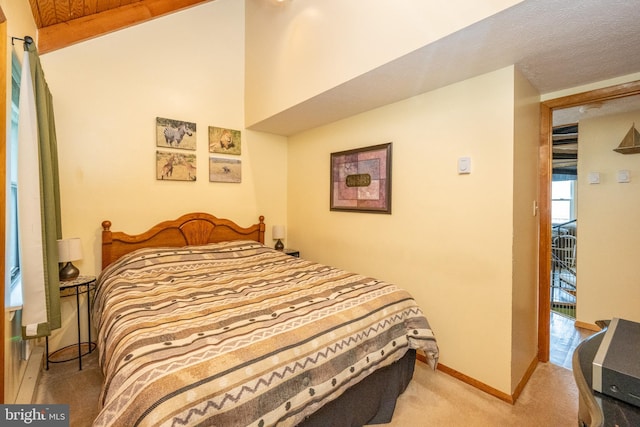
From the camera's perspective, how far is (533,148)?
2191 millimetres

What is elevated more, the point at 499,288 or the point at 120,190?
the point at 120,190

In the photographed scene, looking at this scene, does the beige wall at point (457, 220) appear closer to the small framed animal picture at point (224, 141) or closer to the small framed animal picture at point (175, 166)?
the small framed animal picture at point (224, 141)

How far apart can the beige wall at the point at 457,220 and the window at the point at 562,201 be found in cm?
512

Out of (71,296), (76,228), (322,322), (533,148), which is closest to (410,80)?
(533,148)

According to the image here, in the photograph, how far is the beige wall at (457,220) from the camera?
1935 millimetres

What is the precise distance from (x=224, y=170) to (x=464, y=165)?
2411 millimetres

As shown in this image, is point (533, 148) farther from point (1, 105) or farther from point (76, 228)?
point (76, 228)

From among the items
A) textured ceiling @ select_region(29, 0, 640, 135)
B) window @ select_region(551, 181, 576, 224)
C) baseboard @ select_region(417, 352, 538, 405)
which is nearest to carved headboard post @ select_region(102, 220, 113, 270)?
textured ceiling @ select_region(29, 0, 640, 135)

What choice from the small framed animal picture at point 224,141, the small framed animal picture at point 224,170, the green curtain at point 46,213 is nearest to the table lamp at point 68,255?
the green curtain at point 46,213

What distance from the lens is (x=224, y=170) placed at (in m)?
3.29

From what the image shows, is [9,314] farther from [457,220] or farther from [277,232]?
[457,220]

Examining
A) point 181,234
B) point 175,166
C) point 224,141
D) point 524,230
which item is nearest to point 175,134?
point 175,166

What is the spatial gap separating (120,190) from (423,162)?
2.69m

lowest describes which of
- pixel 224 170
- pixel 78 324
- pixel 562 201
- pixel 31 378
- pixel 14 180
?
pixel 31 378
